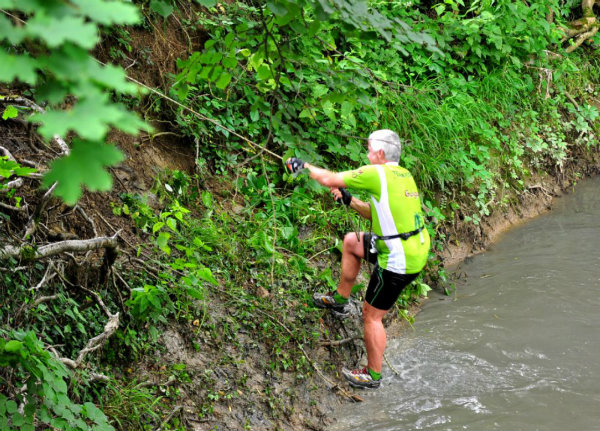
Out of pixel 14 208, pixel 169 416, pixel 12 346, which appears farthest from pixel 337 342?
pixel 12 346

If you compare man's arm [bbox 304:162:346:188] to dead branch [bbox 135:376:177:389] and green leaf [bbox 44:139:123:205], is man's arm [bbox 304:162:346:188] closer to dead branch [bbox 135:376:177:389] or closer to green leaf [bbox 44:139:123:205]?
dead branch [bbox 135:376:177:389]

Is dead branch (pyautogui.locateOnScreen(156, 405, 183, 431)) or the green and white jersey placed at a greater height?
the green and white jersey

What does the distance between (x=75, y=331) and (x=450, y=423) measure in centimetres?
262

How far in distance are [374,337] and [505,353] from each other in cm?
125

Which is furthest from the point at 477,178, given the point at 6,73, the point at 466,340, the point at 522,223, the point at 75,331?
the point at 6,73

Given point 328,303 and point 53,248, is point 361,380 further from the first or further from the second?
point 53,248

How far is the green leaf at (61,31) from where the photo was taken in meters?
0.91

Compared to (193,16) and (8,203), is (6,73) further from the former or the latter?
(193,16)

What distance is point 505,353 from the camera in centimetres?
500

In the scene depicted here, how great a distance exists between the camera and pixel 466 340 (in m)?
5.27

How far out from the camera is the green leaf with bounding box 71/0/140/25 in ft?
3.14

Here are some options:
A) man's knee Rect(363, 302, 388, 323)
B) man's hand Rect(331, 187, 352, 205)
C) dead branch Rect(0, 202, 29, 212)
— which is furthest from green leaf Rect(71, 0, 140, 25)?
man's knee Rect(363, 302, 388, 323)

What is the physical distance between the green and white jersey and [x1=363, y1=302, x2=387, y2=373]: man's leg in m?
0.41

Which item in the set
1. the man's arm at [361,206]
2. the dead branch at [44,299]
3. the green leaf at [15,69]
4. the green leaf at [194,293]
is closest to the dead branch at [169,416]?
the green leaf at [194,293]
